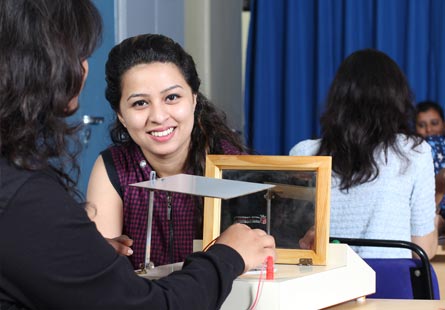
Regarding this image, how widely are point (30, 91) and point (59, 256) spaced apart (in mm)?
207

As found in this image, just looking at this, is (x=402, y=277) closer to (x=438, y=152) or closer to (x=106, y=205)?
(x=106, y=205)

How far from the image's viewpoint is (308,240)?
1490mm

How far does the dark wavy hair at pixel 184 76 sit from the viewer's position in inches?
73.7

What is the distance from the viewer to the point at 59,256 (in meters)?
0.93

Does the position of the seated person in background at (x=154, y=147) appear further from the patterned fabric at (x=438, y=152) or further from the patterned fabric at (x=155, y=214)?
the patterned fabric at (x=438, y=152)

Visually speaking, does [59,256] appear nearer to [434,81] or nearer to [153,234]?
[153,234]

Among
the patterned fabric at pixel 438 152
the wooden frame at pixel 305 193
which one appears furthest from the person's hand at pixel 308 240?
the patterned fabric at pixel 438 152

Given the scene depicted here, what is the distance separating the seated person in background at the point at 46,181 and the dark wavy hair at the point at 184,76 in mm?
840

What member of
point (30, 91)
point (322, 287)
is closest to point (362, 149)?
point (322, 287)

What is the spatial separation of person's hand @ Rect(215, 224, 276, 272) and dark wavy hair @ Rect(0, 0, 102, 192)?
1.10ft

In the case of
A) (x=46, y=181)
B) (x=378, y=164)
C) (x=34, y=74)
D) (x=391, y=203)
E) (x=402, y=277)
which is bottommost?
(x=402, y=277)

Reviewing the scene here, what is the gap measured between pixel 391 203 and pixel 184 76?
0.78m

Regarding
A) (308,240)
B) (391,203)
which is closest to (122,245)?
(308,240)

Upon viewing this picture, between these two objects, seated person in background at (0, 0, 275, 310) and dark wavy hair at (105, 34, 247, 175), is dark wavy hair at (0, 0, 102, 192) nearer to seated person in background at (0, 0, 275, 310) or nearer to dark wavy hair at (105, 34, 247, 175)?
seated person in background at (0, 0, 275, 310)
